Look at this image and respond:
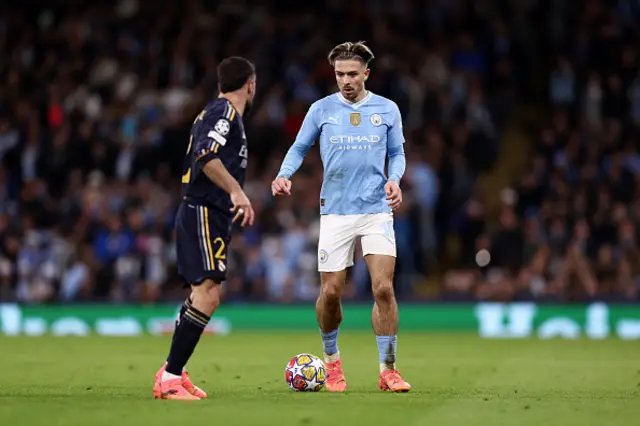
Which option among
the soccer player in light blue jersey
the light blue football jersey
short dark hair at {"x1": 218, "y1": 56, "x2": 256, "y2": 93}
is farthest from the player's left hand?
short dark hair at {"x1": 218, "y1": 56, "x2": 256, "y2": 93}

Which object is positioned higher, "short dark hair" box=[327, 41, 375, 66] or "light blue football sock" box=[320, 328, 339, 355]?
"short dark hair" box=[327, 41, 375, 66]

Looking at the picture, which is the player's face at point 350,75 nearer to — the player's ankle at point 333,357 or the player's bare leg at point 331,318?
the player's bare leg at point 331,318

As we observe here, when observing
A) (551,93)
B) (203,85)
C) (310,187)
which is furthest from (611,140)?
(203,85)

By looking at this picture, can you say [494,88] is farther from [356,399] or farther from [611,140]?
[356,399]

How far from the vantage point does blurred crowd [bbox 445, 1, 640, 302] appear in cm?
2017

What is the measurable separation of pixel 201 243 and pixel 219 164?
23.7 inches

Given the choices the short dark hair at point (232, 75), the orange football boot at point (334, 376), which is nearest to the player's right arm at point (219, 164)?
the short dark hair at point (232, 75)

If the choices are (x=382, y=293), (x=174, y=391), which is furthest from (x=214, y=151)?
(x=382, y=293)

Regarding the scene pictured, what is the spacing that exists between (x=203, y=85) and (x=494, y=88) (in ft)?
18.6

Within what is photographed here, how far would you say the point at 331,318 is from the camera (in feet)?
33.7

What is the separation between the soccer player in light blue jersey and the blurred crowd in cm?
1005

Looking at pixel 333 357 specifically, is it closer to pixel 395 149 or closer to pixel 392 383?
pixel 392 383

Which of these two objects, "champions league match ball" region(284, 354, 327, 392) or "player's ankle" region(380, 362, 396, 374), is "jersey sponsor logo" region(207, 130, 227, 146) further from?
"player's ankle" region(380, 362, 396, 374)

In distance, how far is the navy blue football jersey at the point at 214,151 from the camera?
29.7 ft
